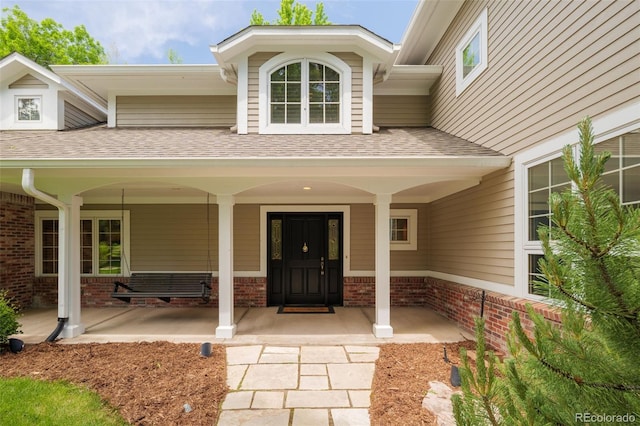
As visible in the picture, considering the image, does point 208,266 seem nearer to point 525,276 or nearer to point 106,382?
point 106,382

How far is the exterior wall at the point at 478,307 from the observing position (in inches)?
145

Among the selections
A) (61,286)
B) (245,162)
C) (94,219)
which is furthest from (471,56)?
(94,219)

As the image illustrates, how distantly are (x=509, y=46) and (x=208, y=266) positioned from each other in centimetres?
656

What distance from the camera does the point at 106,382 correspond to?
344cm

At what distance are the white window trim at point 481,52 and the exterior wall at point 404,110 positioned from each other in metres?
1.41

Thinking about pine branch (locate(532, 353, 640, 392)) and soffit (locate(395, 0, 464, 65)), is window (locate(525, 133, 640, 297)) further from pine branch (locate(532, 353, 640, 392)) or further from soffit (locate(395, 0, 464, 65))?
soffit (locate(395, 0, 464, 65))

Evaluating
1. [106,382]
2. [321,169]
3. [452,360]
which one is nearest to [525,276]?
[452,360]

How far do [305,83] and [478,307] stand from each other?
4658 mm

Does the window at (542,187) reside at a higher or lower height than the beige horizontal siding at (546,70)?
lower

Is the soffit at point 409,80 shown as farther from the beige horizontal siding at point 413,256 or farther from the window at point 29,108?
the window at point 29,108

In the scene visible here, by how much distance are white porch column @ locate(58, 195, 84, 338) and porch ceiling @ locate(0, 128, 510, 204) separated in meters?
0.33

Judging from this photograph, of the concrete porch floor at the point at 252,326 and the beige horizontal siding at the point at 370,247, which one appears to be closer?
the concrete porch floor at the point at 252,326

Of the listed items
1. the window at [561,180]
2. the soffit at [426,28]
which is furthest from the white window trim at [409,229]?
the soffit at [426,28]

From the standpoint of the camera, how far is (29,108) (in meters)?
6.51
